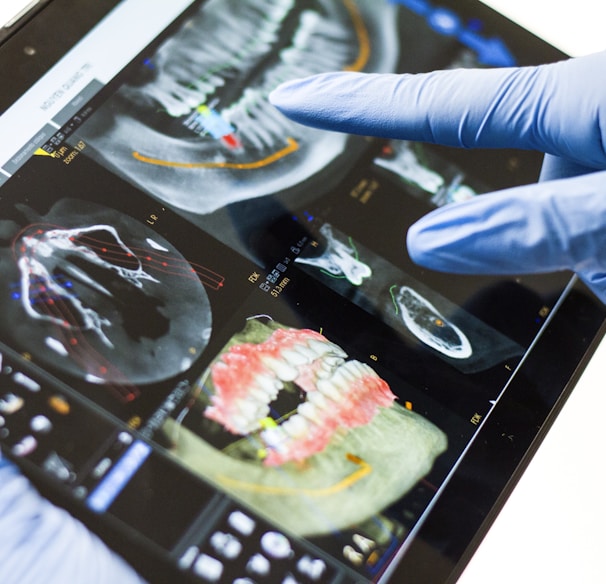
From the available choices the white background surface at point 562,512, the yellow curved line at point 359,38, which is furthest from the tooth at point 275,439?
the yellow curved line at point 359,38

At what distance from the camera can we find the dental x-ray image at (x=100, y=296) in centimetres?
64

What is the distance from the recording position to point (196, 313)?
0.68 meters

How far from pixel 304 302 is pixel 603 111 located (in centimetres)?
36

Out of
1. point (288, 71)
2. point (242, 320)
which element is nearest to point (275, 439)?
point (242, 320)

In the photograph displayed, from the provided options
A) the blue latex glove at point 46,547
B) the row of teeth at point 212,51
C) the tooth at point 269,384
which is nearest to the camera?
the blue latex glove at point 46,547

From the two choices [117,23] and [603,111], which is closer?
[603,111]

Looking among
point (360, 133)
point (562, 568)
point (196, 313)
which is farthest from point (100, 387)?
point (562, 568)

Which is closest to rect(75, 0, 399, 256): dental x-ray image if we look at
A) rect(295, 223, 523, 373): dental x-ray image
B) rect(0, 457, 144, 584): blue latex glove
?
rect(295, 223, 523, 373): dental x-ray image

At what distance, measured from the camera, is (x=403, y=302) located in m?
0.74

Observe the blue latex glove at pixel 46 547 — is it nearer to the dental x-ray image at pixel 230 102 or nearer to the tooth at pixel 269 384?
the tooth at pixel 269 384

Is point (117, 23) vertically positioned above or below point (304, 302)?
above

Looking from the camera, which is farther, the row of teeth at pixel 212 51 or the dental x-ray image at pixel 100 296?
the row of teeth at pixel 212 51

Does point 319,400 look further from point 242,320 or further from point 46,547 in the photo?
point 46,547

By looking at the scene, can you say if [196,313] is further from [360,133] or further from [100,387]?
[360,133]
